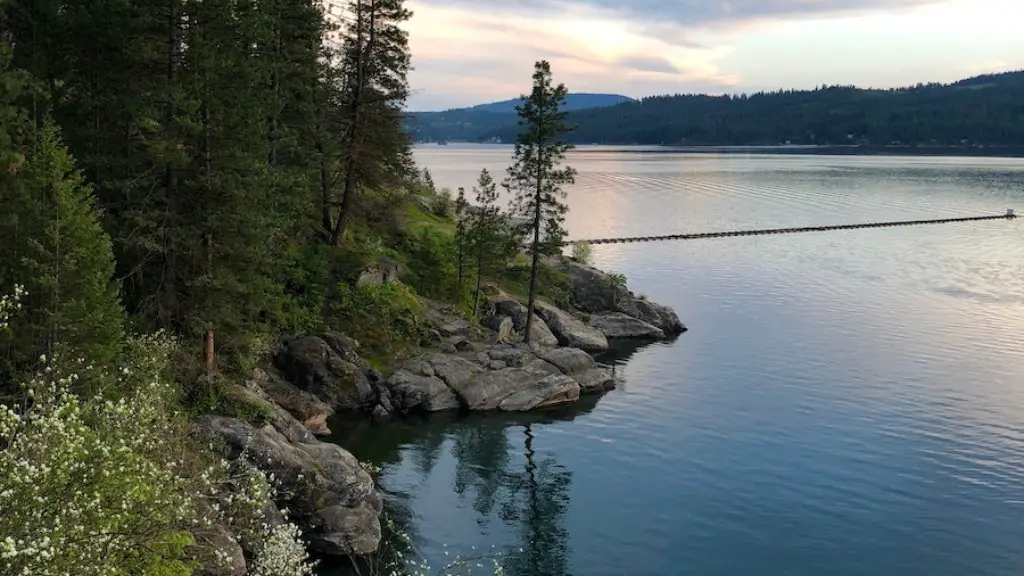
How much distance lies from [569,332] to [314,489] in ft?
117

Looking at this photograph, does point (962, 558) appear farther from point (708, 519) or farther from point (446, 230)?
point (446, 230)

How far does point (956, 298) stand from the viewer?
83.5 m

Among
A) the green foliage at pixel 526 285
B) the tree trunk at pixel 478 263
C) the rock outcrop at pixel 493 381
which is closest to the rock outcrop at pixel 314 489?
the rock outcrop at pixel 493 381

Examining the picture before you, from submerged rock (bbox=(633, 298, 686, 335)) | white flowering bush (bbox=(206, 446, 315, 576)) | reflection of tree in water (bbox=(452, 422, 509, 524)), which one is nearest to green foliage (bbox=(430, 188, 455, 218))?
submerged rock (bbox=(633, 298, 686, 335))

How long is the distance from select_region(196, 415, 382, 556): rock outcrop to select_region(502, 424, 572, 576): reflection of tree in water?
244 inches

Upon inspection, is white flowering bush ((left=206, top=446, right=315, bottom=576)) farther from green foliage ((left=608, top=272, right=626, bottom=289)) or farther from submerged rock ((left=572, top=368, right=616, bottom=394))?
green foliage ((left=608, top=272, right=626, bottom=289))

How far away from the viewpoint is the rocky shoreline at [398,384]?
33.6m

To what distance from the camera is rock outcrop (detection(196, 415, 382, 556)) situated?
33.1 meters

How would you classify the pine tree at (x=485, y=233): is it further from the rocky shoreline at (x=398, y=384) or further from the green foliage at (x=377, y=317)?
the green foliage at (x=377, y=317)

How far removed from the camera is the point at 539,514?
124 ft

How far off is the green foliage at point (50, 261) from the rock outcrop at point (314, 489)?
6.28m

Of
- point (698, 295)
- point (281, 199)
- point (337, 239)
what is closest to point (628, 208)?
point (698, 295)

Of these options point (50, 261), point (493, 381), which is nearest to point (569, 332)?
point (493, 381)

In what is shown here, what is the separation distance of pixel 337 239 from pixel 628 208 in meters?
113
